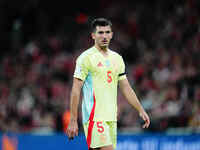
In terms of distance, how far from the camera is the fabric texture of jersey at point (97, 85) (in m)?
7.08

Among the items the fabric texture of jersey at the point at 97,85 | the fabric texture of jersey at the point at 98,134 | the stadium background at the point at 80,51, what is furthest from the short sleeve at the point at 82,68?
the stadium background at the point at 80,51

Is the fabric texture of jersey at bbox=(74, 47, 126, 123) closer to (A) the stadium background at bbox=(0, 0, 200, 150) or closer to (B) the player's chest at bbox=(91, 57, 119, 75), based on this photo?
(B) the player's chest at bbox=(91, 57, 119, 75)

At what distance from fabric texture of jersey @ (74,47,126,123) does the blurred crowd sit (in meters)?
5.46

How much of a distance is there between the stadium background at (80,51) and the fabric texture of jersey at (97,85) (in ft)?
15.7

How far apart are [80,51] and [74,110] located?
11285 mm

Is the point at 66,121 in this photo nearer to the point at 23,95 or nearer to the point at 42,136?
the point at 42,136

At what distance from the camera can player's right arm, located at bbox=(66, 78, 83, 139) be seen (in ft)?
22.4

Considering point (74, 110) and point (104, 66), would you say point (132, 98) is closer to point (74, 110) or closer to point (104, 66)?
point (104, 66)

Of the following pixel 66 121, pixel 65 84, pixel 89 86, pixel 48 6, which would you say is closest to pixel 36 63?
pixel 65 84

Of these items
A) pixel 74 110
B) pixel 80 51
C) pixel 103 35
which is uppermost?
pixel 80 51

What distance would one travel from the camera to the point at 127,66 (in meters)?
16.5

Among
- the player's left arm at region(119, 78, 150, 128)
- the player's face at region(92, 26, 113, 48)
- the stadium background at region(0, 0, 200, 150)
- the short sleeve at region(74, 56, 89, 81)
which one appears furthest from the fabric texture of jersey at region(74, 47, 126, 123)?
the stadium background at region(0, 0, 200, 150)

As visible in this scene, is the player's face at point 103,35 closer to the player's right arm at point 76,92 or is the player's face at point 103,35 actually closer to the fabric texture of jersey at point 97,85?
the fabric texture of jersey at point 97,85

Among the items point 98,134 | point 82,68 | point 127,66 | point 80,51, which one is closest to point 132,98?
point 98,134
